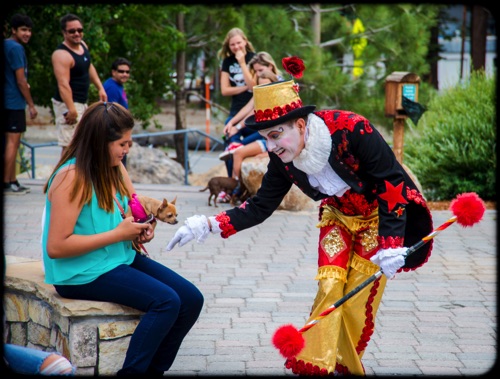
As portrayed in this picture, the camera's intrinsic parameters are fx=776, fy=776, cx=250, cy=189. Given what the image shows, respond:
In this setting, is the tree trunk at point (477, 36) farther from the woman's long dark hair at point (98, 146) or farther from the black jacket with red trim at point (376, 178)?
the woman's long dark hair at point (98, 146)

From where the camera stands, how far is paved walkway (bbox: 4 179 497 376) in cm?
446

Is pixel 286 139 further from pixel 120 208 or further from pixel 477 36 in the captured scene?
pixel 477 36

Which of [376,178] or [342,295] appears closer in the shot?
[376,178]

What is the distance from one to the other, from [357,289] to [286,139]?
814 mm

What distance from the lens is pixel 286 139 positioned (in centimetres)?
373

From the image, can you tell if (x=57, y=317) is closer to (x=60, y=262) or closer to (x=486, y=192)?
(x=60, y=262)

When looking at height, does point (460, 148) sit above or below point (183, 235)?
below

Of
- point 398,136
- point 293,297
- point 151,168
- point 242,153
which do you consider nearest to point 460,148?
point 398,136

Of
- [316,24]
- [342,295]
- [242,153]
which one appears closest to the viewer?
[342,295]

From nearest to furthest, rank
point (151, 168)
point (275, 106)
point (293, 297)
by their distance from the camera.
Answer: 1. point (275, 106)
2. point (293, 297)
3. point (151, 168)

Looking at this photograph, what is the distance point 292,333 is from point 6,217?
4875 mm

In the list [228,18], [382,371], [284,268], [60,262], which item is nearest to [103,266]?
[60,262]

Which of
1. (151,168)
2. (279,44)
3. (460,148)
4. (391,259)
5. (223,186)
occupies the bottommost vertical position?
(151,168)

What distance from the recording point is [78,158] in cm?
374
